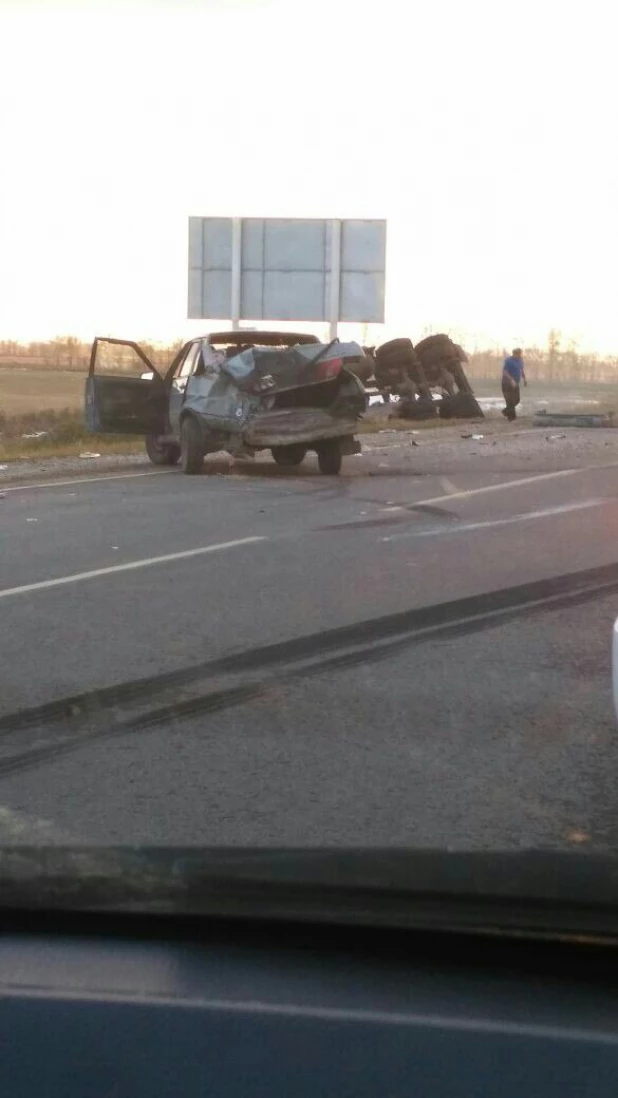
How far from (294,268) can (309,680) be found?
33.3 metres

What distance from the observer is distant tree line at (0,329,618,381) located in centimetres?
9094

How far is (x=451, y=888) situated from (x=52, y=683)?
15.3 feet

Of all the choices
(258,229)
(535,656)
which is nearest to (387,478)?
(535,656)

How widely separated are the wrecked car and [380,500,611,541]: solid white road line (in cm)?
358

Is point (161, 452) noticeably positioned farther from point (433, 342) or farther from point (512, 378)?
point (512, 378)

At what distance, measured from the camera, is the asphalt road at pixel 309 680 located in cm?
469

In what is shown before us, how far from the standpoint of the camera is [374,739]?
18.4 feet

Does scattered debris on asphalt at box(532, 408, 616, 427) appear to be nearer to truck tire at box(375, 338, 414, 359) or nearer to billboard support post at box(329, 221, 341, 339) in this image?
truck tire at box(375, 338, 414, 359)

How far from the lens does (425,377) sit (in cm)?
2883

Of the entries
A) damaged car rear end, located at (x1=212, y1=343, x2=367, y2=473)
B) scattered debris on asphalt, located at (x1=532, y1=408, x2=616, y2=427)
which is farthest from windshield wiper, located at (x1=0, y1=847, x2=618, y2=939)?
scattered debris on asphalt, located at (x1=532, y1=408, x2=616, y2=427)

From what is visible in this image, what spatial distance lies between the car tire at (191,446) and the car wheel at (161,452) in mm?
1183

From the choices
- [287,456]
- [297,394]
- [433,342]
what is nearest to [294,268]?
[433,342]

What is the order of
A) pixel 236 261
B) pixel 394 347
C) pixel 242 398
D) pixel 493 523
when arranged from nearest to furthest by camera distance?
pixel 493 523 → pixel 242 398 → pixel 394 347 → pixel 236 261

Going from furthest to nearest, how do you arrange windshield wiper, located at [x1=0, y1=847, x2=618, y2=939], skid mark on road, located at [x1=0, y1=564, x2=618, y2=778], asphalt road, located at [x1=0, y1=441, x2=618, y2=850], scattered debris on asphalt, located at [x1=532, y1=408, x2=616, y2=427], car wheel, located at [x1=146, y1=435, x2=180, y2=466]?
scattered debris on asphalt, located at [x1=532, y1=408, x2=616, y2=427]
car wheel, located at [x1=146, y1=435, x2=180, y2=466]
skid mark on road, located at [x1=0, y1=564, x2=618, y2=778]
asphalt road, located at [x1=0, y1=441, x2=618, y2=850]
windshield wiper, located at [x1=0, y1=847, x2=618, y2=939]
